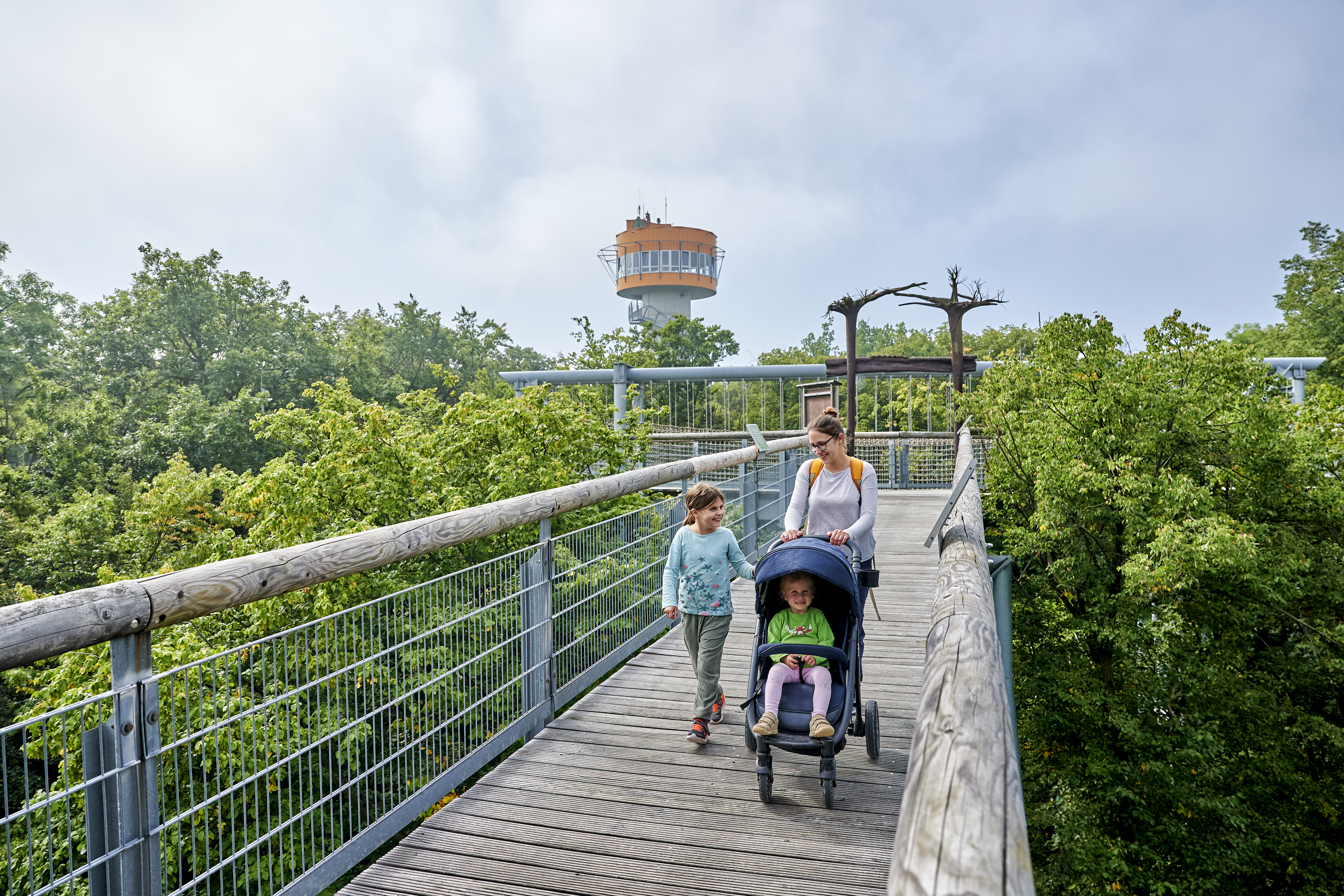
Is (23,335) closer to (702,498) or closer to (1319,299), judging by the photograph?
(702,498)

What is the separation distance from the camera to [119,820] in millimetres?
2148

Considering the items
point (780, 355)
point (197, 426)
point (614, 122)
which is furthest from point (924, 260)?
point (197, 426)

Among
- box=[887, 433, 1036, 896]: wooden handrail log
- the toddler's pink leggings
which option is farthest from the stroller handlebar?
box=[887, 433, 1036, 896]: wooden handrail log

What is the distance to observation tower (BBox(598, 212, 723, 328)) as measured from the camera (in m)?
86.2

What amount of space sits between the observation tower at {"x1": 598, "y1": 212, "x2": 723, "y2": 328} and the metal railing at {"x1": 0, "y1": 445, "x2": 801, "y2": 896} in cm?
8081

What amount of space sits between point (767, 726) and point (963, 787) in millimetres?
2275

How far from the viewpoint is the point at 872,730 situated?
13.2ft

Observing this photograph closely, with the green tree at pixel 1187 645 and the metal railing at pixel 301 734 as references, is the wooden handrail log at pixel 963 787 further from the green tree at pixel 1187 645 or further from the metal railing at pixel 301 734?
the green tree at pixel 1187 645

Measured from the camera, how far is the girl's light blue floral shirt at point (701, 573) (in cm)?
442

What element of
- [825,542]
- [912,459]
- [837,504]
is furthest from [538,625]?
[912,459]

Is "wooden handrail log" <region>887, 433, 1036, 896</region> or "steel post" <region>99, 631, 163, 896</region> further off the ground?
"wooden handrail log" <region>887, 433, 1036, 896</region>

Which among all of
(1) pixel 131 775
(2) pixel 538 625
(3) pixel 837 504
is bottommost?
(2) pixel 538 625

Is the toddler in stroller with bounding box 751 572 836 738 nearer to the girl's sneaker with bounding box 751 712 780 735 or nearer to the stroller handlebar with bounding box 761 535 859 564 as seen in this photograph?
the girl's sneaker with bounding box 751 712 780 735

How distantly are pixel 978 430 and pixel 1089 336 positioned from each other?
116 inches
